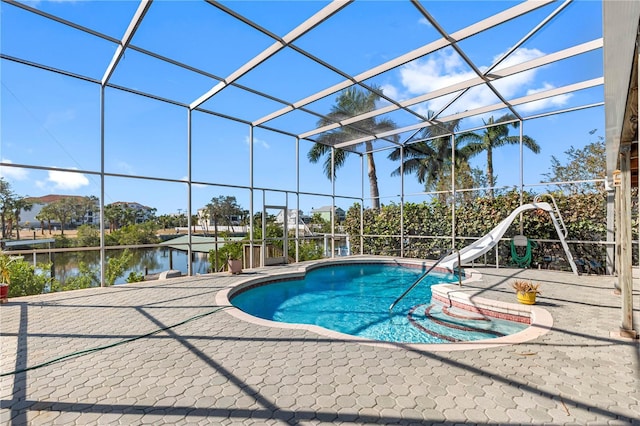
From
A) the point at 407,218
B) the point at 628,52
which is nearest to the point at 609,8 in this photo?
the point at 628,52

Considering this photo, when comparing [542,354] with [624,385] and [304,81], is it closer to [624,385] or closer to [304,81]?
[624,385]

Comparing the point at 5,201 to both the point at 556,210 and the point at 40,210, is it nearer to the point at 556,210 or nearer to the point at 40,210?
the point at 40,210

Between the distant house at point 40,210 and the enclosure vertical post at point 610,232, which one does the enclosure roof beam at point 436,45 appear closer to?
the enclosure vertical post at point 610,232

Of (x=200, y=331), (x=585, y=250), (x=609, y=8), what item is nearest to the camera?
(x=609, y=8)

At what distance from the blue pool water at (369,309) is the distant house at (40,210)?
12.6 ft

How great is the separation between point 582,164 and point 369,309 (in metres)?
11.6

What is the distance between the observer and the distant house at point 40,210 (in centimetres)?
657

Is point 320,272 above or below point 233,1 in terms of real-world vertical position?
below

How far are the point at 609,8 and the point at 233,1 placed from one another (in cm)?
441

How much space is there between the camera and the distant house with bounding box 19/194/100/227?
657 centimetres

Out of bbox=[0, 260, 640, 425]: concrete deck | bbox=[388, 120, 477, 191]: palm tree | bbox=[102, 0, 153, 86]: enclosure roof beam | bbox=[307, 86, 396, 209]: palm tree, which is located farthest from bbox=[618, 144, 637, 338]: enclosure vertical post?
bbox=[388, 120, 477, 191]: palm tree

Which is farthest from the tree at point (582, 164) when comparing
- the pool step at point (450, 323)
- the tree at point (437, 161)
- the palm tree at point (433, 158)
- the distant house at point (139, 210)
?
the distant house at point (139, 210)

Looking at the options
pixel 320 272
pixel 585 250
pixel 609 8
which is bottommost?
pixel 320 272

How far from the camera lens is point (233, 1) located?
4559mm
